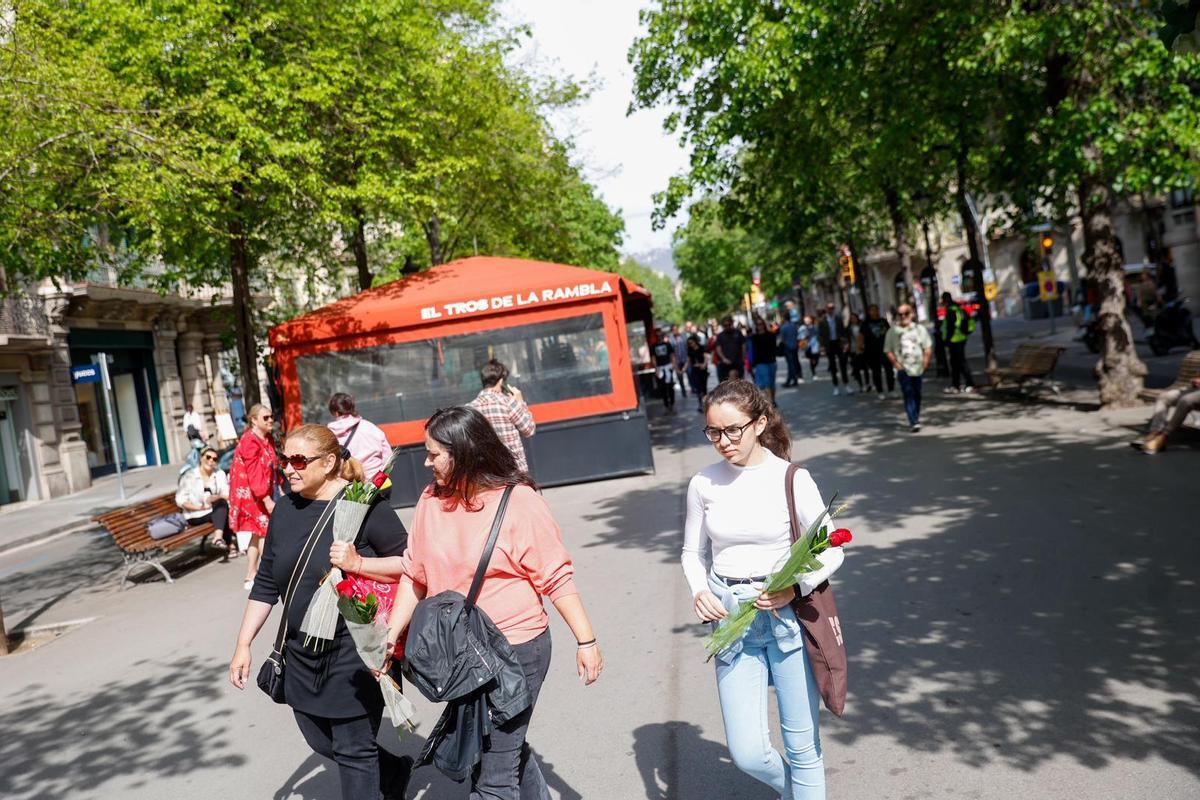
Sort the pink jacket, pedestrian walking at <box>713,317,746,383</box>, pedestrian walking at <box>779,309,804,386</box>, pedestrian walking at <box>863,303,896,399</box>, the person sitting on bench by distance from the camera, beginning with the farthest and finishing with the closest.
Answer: pedestrian walking at <box>779,309,804,386</box>
pedestrian walking at <box>863,303,896,399</box>
pedestrian walking at <box>713,317,746,383</box>
the person sitting on bench
the pink jacket

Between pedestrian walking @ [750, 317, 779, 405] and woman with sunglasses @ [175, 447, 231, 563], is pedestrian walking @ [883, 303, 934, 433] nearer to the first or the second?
pedestrian walking @ [750, 317, 779, 405]

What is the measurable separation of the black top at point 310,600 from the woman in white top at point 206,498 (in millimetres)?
8233

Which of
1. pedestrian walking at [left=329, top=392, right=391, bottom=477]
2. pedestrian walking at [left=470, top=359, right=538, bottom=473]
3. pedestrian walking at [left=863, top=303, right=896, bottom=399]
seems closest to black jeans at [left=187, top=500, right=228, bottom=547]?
pedestrian walking at [left=329, top=392, right=391, bottom=477]

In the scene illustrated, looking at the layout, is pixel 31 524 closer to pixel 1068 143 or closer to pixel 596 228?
pixel 1068 143

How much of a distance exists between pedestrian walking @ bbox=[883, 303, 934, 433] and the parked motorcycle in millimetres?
8579

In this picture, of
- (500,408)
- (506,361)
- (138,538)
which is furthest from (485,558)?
(506,361)

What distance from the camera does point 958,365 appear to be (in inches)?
707

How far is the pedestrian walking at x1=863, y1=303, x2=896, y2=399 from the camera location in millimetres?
18969

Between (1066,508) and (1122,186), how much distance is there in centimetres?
532

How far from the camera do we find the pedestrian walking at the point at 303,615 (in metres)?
3.57

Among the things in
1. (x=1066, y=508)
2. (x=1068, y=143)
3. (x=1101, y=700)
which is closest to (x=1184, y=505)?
(x=1066, y=508)

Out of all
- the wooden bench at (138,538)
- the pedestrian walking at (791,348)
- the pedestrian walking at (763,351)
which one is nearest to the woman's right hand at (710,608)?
the wooden bench at (138,538)

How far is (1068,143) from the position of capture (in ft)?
37.8

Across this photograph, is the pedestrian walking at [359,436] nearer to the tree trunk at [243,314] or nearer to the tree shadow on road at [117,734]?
the tree shadow on road at [117,734]
